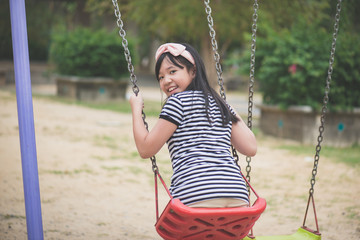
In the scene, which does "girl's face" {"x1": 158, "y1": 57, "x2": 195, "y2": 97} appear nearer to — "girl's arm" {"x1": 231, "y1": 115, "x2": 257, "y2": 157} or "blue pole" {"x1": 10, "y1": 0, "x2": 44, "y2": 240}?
"girl's arm" {"x1": 231, "y1": 115, "x2": 257, "y2": 157}

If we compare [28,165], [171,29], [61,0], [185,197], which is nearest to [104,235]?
[28,165]

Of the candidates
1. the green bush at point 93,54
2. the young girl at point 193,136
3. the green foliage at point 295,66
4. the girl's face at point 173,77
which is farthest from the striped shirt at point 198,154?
the green bush at point 93,54

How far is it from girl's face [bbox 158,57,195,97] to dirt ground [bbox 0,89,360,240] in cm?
160

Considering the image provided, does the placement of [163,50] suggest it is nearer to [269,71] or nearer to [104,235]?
[104,235]

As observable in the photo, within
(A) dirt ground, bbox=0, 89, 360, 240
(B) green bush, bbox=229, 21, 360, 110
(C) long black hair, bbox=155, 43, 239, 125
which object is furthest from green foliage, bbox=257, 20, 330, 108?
(C) long black hair, bbox=155, 43, 239, 125

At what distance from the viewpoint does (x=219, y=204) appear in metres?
1.89

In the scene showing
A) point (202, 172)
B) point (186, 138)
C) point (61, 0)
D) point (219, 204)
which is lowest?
point (219, 204)

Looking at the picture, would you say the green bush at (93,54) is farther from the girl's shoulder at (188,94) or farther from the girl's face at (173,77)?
the girl's shoulder at (188,94)

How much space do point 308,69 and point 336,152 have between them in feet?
4.31

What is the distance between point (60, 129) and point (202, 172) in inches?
258

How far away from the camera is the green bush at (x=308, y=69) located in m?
6.96

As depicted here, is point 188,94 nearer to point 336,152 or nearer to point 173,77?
point 173,77

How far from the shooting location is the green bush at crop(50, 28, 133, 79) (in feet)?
41.7

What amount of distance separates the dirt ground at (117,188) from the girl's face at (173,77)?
1.60 metres
